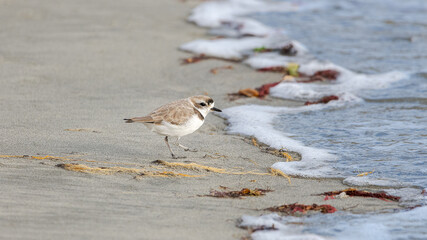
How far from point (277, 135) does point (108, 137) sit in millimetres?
2042

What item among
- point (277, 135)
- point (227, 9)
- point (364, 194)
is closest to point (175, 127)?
point (277, 135)

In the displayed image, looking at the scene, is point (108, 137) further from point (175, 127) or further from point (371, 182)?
point (371, 182)

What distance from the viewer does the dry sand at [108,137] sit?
14.1ft

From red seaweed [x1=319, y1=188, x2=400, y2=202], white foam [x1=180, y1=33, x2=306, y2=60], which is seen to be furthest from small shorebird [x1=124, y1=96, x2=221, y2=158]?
white foam [x1=180, y1=33, x2=306, y2=60]

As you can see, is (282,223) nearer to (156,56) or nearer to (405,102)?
(405,102)

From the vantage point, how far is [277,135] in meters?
7.21

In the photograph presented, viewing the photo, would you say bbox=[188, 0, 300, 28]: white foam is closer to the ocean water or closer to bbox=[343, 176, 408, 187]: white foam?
the ocean water

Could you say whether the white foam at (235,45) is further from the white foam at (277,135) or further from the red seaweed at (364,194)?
the red seaweed at (364,194)

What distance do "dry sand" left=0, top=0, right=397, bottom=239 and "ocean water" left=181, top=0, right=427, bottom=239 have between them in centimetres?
34

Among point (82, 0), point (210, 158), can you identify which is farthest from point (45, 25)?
point (210, 158)

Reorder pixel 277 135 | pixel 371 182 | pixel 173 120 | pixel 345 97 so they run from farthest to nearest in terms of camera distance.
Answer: pixel 345 97 < pixel 277 135 < pixel 173 120 < pixel 371 182

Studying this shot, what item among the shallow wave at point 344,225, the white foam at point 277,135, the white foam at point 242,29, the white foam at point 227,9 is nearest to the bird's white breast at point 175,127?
the white foam at point 277,135

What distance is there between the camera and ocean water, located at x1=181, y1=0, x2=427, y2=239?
4.70 meters

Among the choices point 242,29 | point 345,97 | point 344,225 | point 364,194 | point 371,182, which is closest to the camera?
point 344,225
